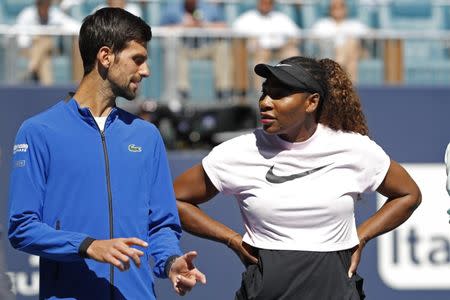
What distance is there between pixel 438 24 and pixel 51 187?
27.8 ft

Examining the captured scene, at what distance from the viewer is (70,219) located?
3.61 metres

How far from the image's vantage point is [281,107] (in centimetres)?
422

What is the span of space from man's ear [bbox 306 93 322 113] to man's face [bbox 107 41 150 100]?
0.81 meters

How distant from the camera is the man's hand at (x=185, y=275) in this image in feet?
11.6

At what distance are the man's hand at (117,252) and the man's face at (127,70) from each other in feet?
2.03

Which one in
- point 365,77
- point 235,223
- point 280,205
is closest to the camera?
point 280,205

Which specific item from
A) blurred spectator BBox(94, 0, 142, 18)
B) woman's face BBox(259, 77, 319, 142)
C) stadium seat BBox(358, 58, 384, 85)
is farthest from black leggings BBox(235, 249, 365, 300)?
blurred spectator BBox(94, 0, 142, 18)

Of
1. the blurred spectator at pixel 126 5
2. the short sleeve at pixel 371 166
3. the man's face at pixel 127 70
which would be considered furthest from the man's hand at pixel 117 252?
the blurred spectator at pixel 126 5

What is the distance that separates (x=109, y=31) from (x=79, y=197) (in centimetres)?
60

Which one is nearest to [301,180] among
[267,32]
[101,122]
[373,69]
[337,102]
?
[337,102]

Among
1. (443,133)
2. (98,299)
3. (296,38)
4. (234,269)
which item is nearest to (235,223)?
(234,269)

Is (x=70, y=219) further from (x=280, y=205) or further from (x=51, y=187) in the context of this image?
(x=280, y=205)

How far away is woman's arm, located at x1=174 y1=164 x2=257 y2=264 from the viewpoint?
4.49 metres

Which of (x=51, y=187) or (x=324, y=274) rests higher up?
(x=51, y=187)
